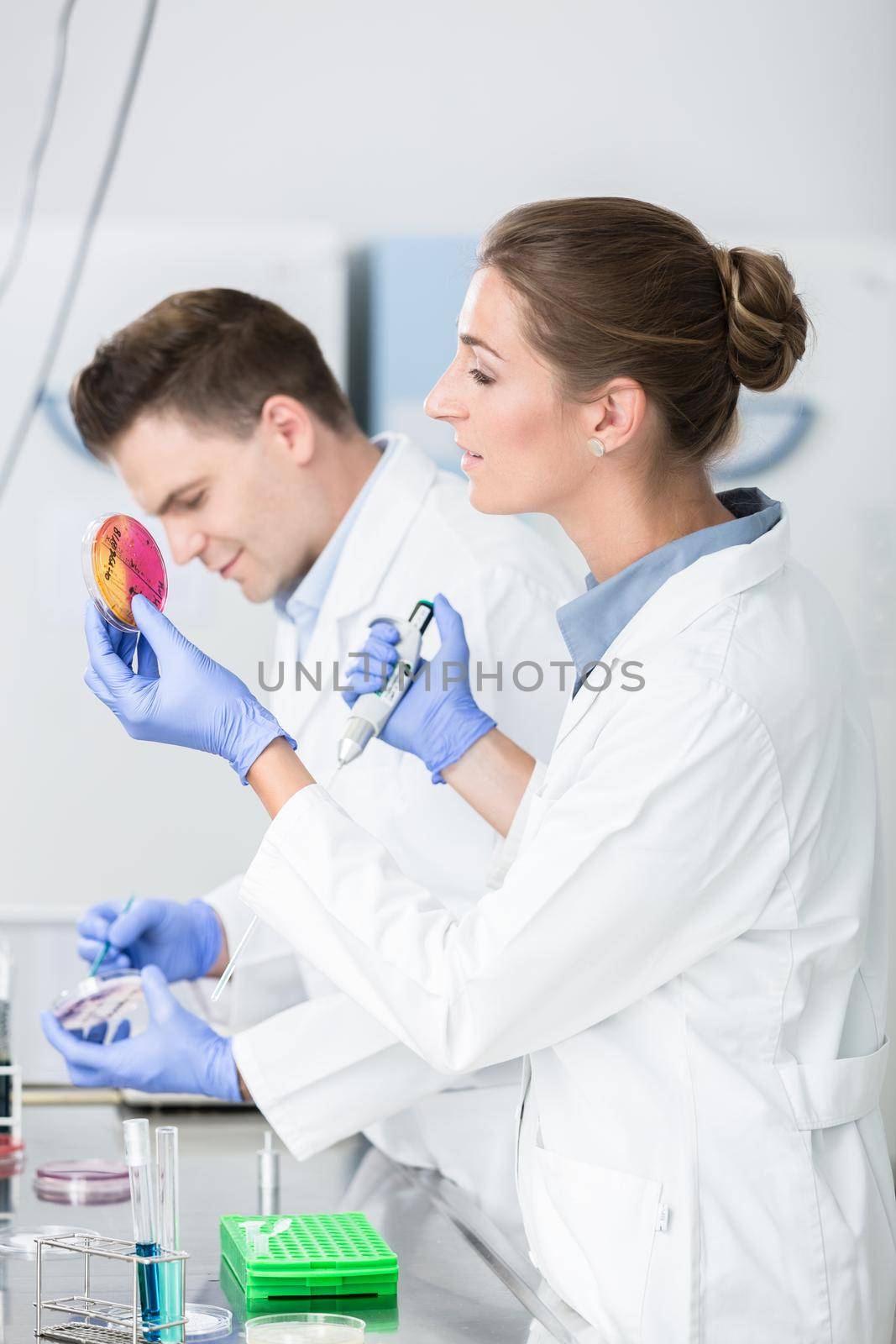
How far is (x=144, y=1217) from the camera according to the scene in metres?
0.97

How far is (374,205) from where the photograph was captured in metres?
2.33

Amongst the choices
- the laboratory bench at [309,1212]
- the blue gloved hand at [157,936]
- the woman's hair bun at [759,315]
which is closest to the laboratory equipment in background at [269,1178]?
the laboratory bench at [309,1212]

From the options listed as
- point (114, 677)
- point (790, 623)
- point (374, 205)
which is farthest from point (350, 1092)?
point (374, 205)

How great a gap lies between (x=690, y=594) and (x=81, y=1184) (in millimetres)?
917

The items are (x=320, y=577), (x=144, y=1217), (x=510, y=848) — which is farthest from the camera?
(x=320, y=577)

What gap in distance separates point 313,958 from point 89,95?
1.75 m

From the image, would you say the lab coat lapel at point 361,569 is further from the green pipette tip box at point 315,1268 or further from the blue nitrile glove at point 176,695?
the green pipette tip box at point 315,1268

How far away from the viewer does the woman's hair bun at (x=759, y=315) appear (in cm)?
118

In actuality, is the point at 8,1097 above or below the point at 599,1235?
above

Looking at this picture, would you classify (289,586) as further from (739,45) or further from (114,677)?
(739,45)

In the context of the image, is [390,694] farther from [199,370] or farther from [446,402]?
[199,370]

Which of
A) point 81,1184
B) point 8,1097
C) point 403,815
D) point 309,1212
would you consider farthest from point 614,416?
point 8,1097

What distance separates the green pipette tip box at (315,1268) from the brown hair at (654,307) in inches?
27.6

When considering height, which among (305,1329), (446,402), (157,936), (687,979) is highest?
(446,402)
